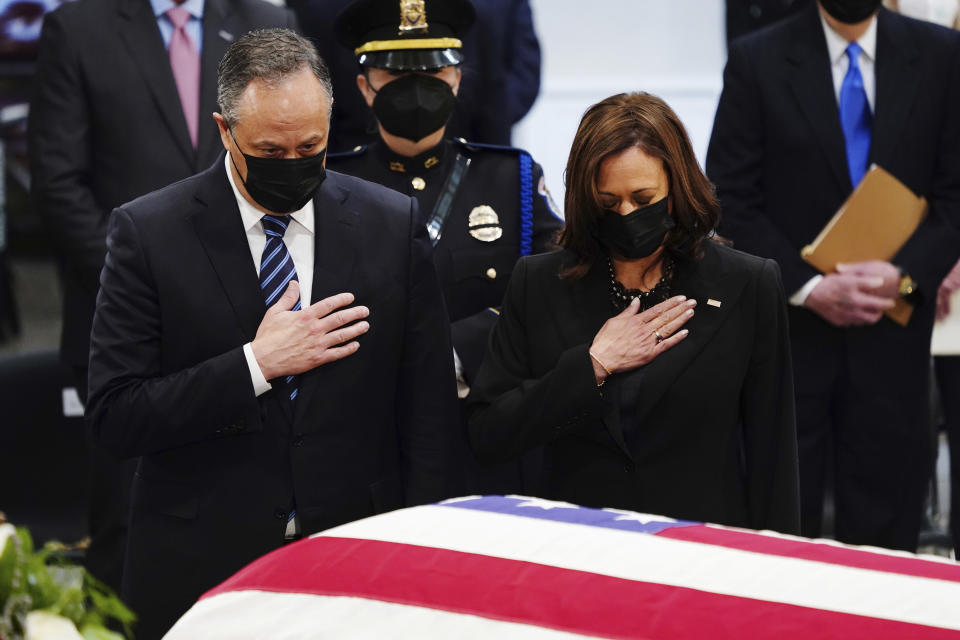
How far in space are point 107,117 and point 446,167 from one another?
102cm

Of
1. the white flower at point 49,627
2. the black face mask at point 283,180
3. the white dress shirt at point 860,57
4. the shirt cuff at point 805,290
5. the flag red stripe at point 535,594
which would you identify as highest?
the white dress shirt at point 860,57

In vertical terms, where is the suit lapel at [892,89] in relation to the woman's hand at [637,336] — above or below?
above

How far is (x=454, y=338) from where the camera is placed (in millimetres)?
2928

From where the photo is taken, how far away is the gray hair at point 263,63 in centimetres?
230

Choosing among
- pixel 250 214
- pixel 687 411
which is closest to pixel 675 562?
pixel 687 411

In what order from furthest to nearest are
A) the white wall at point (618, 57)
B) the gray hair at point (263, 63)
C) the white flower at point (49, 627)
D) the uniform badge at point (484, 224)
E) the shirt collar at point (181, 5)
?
the white wall at point (618, 57) → the shirt collar at point (181, 5) → the uniform badge at point (484, 224) → the gray hair at point (263, 63) → the white flower at point (49, 627)

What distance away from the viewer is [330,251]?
2438 mm

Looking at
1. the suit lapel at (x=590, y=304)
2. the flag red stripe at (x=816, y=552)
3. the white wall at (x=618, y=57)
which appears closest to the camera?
the flag red stripe at (x=816, y=552)

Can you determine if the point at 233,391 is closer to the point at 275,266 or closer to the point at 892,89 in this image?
the point at 275,266

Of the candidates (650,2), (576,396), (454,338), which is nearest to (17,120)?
(650,2)

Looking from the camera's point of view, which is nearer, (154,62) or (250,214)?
(250,214)

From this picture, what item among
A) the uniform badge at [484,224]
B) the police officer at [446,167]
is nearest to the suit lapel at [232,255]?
the police officer at [446,167]

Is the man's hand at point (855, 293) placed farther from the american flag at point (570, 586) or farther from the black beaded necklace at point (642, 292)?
the american flag at point (570, 586)

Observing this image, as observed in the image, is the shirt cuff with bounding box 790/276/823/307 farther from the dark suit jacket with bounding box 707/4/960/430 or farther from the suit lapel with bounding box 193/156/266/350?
the suit lapel with bounding box 193/156/266/350
